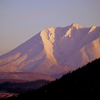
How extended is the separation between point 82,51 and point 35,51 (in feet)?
78.8

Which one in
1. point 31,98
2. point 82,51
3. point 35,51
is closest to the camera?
point 31,98

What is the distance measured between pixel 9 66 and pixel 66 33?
40.0m

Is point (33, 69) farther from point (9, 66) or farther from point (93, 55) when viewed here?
point (93, 55)

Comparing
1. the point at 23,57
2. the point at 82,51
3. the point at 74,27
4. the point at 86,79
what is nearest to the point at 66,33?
the point at 74,27

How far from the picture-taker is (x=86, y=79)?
16.2 metres

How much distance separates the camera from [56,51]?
115m

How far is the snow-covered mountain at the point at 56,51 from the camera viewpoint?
96562 mm

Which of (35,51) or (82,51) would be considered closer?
(82,51)

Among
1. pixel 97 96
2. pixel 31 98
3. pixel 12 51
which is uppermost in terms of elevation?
pixel 12 51

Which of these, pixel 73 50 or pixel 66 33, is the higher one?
pixel 66 33

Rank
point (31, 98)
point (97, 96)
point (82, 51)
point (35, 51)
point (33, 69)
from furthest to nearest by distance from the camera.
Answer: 1. point (35, 51)
2. point (82, 51)
3. point (33, 69)
4. point (31, 98)
5. point (97, 96)

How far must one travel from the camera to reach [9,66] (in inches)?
3895

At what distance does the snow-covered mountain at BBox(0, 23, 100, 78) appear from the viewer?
9656 centimetres

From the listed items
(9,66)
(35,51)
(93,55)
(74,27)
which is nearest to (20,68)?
(9,66)
